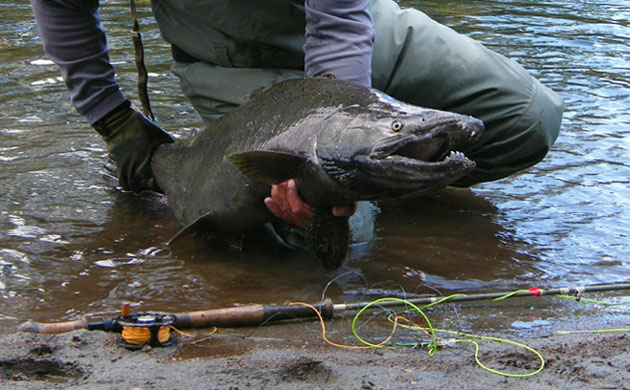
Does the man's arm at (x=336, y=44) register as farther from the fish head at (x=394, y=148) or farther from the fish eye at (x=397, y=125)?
the fish eye at (x=397, y=125)

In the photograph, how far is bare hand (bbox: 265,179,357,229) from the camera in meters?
2.94

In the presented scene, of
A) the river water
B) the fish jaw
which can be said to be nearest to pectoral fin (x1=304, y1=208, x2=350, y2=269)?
the river water

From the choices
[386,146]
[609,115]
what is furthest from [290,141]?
[609,115]

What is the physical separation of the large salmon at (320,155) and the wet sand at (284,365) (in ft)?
1.69

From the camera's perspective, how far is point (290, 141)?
293cm

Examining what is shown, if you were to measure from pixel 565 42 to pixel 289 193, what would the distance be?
551 centimetres

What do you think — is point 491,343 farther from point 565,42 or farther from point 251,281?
point 565,42

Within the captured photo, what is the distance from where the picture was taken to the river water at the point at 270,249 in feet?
10.2

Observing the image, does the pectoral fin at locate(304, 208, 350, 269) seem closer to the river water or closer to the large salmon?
the large salmon

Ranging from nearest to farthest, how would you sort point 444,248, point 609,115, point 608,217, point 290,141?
point 290,141 < point 444,248 < point 608,217 < point 609,115

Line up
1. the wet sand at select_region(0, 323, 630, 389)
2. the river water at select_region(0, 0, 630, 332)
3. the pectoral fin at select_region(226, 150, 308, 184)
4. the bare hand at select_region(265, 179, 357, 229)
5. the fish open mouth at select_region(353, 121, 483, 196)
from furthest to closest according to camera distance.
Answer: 1. the river water at select_region(0, 0, 630, 332)
2. the bare hand at select_region(265, 179, 357, 229)
3. the pectoral fin at select_region(226, 150, 308, 184)
4. the fish open mouth at select_region(353, 121, 483, 196)
5. the wet sand at select_region(0, 323, 630, 389)

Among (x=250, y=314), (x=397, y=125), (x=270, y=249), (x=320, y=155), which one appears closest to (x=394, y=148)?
(x=397, y=125)

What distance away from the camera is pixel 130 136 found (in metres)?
3.92

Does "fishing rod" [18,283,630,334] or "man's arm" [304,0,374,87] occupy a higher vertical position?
"man's arm" [304,0,374,87]
